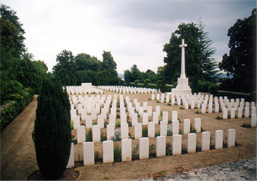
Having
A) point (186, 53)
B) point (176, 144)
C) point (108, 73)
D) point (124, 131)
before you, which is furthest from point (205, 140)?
point (108, 73)

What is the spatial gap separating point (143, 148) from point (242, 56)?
58.0 ft

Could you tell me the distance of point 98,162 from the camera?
4777 mm

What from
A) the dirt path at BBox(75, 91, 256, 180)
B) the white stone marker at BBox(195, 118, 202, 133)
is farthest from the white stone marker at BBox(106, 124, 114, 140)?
the white stone marker at BBox(195, 118, 202, 133)

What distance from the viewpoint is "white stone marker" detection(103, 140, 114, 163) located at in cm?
470

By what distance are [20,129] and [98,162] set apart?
16.0 feet

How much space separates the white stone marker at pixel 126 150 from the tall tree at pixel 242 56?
1650 centimetres

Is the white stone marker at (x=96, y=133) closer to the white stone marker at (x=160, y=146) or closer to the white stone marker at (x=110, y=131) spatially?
the white stone marker at (x=110, y=131)

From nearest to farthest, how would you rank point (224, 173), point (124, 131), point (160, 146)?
1. point (224, 173)
2. point (160, 146)
3. point (124, 131)

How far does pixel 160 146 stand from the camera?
5.09 m

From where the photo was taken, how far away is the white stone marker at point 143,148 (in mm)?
4929

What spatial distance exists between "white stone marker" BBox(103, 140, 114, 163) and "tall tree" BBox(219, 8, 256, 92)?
16.9 m

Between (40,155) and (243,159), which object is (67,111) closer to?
(40,155)

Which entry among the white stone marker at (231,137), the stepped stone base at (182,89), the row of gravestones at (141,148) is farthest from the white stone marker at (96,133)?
the stepped stone base at (182,89)

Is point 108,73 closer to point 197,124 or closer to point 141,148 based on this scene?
point 197,124
